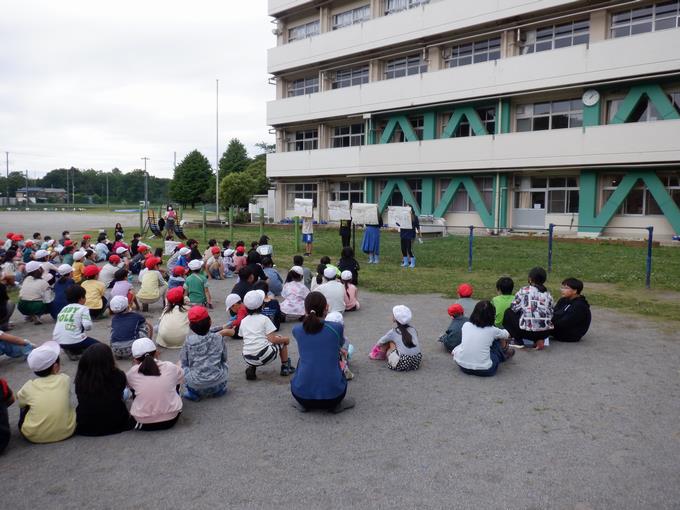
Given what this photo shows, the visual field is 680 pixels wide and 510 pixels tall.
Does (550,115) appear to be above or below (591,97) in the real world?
below

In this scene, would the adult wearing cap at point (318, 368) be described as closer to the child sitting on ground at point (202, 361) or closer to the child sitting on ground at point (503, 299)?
the child sitting on ground at point (202, 361)

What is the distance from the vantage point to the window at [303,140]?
3784 centimetres

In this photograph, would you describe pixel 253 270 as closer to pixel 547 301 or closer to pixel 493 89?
pixel 547 301

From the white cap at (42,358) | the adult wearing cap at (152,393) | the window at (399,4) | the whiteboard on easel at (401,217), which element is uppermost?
the window at (399,4)

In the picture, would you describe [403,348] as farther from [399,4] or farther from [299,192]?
[299,192]

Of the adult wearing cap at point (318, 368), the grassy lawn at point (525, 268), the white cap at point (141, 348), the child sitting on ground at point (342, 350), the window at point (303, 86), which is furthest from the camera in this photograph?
the window at point (303, 86)

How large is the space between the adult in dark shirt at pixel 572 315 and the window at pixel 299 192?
1209 inches

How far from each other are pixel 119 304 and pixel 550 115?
24.9 metres

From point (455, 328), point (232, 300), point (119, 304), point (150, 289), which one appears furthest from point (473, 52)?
point (119, 304)

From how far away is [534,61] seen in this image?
2570cm

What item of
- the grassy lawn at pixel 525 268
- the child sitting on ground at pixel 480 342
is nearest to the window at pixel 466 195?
the grassy lawn at pixel 525 268

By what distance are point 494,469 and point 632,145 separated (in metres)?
23.2

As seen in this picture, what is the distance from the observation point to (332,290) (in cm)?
930

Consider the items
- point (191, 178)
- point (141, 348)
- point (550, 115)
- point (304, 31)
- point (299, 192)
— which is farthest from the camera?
point (191, 178)
